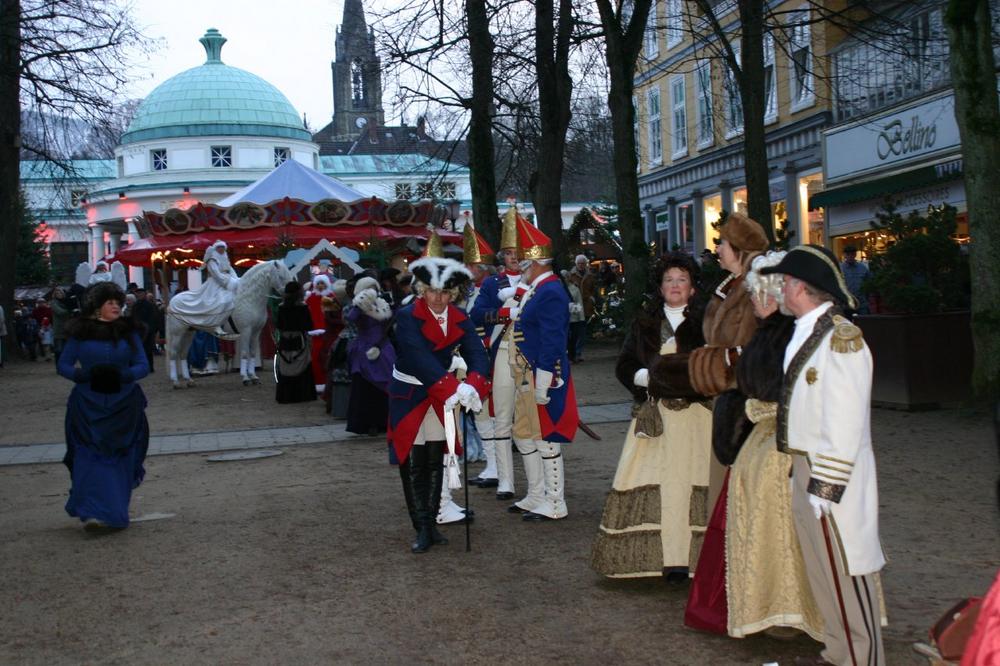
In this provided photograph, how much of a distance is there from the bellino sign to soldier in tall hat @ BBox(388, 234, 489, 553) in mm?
16043

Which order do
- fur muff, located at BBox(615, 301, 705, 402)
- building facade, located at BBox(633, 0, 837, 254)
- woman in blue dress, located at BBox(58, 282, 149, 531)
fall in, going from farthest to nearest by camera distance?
building facade, located at BBox(633, 0, 837, 254) → woman in blue dress, located at BBox(58, 282, 149, 531) → fur muff, located at BBox(615, 301, 705, 402)

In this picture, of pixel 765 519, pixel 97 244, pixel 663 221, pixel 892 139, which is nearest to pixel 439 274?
pixel 765 519

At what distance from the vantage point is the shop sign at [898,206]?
21641mm

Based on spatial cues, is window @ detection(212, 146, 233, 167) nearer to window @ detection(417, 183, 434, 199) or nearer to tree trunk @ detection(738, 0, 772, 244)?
window @ detection(417, 183, 434, 199)

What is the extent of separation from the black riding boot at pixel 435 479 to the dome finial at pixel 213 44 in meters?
67.1

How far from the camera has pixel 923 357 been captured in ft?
40.9

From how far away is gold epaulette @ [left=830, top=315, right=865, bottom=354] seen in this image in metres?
4.26

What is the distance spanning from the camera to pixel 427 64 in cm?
2002

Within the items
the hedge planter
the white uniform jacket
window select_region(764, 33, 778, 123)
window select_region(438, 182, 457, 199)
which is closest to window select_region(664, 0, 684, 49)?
window select_region(764, 33, 778, 123)

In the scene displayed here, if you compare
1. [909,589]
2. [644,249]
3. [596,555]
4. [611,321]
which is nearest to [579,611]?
[596,555]

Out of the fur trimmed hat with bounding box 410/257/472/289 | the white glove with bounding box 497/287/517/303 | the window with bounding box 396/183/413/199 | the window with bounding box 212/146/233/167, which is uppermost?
the window with bounding box 212/146/233/167

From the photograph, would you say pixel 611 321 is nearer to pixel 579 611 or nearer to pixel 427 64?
pixel 427 64

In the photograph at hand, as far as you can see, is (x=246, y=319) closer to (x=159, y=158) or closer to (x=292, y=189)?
(x=292, y=189)

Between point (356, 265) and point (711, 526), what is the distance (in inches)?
736
